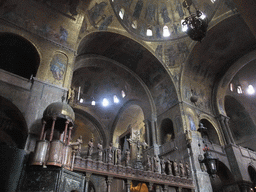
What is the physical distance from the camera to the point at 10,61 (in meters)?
10.6

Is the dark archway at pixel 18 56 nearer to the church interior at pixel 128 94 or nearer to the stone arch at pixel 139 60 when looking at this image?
the church interior at pixel 128 94

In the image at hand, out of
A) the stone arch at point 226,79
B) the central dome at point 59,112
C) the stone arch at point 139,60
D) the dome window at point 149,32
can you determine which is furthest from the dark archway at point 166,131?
the central dome at point 59,112

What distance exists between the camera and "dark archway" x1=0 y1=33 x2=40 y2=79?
31.1 ft

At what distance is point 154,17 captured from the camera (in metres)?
16.0

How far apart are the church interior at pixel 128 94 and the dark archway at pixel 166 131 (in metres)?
0.08

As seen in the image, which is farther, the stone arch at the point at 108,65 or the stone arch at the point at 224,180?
the stone arch at the point at 108,65

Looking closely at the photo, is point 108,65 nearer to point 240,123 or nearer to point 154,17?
point 154,17

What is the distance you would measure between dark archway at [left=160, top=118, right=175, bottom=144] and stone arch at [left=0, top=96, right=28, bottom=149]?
9.49m

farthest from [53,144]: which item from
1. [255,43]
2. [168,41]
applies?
[255,43]

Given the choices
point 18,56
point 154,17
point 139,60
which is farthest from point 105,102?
point 18,56

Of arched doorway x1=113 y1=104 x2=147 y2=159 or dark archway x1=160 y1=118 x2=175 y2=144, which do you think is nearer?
dark archway x1=160 y1=118 x2=175 y2=144

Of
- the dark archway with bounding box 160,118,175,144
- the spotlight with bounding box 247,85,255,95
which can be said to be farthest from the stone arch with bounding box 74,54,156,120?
the spotlight with bounding box 247,85,255,95

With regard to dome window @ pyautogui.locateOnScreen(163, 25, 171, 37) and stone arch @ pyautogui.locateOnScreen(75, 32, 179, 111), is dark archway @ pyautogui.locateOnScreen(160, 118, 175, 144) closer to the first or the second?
stone arch @ pyautogui.locateOnScreen(75, 32, 179, 111)

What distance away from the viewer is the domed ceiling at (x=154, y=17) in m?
14.6
